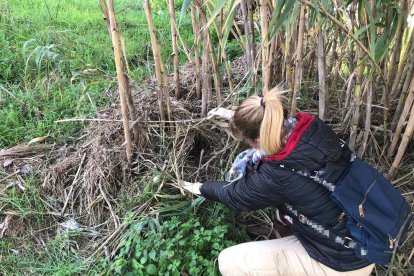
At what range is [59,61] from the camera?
110 inches

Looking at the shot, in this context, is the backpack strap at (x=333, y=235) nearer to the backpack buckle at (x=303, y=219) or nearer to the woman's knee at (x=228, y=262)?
the backpack buckle at (x=303, y=219)

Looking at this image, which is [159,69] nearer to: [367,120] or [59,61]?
[59,61]

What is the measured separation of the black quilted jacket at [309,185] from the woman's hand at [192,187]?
318mm

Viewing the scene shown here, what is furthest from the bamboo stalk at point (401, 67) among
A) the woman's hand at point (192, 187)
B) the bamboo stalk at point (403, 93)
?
the woman's hand at point (192, 187)

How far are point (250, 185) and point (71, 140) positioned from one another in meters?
1.43

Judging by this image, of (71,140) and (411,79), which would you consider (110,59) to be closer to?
(71,140)

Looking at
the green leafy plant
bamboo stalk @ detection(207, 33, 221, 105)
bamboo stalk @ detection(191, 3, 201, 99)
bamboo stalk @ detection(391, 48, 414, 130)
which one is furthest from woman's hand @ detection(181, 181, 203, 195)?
bamboo stalk @ detection(391, 48, 414, 130)

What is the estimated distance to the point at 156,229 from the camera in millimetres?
2295

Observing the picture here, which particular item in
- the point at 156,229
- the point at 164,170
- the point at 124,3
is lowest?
the point at 156,229

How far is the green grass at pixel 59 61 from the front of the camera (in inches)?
114

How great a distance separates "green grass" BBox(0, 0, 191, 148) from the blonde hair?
0.91 metres

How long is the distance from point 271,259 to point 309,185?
1.40 ft

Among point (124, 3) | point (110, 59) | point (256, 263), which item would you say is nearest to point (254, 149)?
point (256, 263)

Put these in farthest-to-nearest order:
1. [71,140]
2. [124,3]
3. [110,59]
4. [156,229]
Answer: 1. [124,3]
2. [110,59]
3. [71,140]
4. [156,229]
